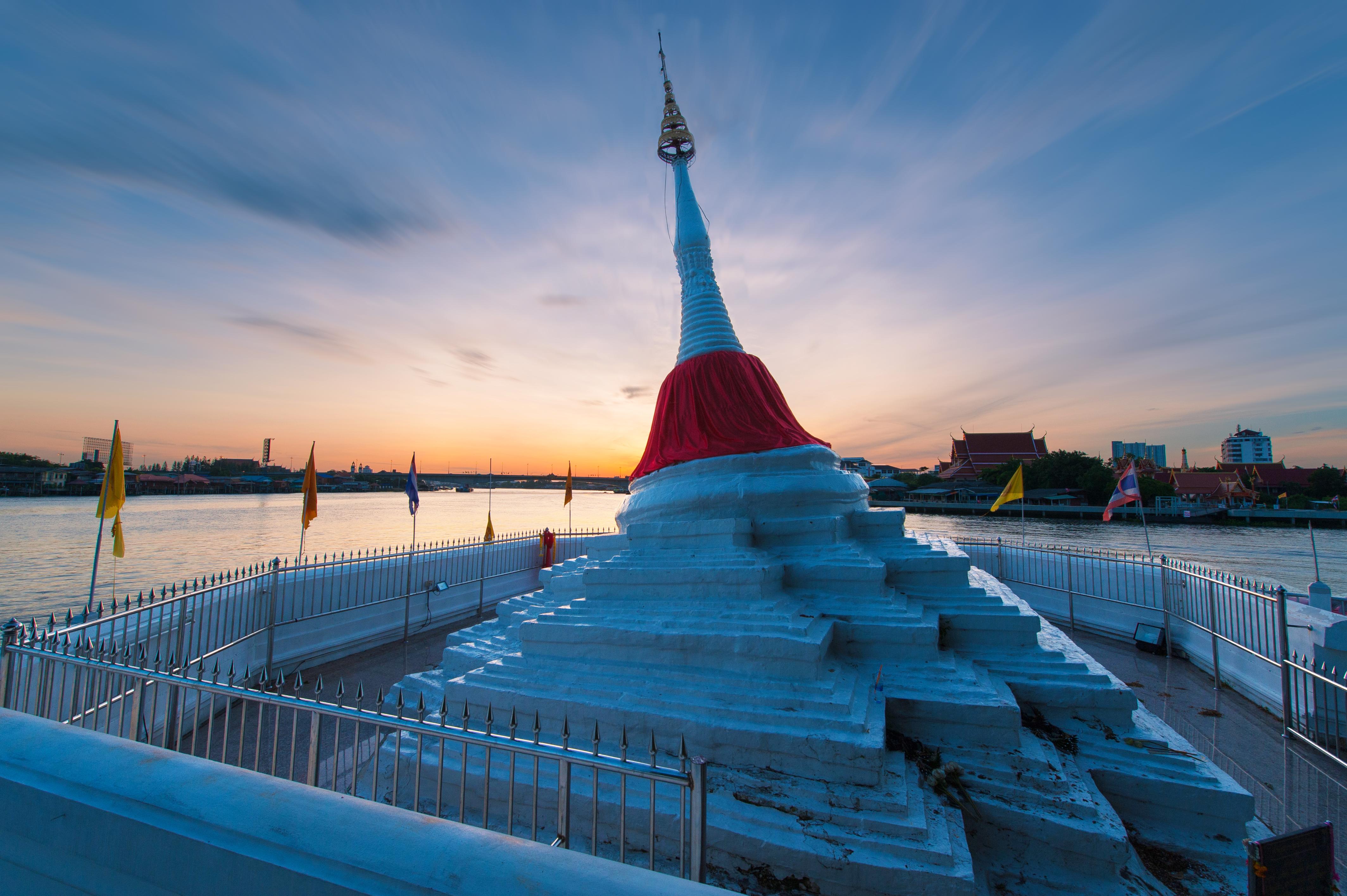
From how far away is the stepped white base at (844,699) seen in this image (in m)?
3.67

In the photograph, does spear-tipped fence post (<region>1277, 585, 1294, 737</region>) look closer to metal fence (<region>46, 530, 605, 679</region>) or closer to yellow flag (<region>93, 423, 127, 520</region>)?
metal fence (<region>46, 530, 605, 679</region>)

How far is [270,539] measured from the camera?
924 inches

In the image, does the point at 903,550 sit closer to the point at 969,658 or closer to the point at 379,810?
the point at 969,658

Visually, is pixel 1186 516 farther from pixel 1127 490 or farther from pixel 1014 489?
pixel 1127 490

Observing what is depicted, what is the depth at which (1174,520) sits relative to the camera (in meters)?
38.0

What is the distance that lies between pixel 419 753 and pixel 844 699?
10.7 ft

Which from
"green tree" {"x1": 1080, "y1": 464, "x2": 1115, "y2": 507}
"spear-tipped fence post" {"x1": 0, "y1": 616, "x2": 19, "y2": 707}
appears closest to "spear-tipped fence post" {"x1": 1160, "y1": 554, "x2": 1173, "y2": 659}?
"spear-tipped fence post" {"x1": 0, "y1": 616, "x2": 19, "y2": 707}

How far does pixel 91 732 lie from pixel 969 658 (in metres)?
6.41

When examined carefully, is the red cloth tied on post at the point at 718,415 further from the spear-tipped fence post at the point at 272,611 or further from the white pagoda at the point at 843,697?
the spear-tipped fence post at the point at 272,611

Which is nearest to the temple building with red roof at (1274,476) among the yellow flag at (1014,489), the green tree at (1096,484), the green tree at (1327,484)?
the green tree at (1327,484)

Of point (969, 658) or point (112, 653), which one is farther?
point (969, 658)

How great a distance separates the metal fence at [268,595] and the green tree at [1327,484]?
51.6m

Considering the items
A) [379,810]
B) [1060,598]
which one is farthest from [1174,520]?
[379,810]

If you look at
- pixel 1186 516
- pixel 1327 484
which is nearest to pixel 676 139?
pixel 1186 516
